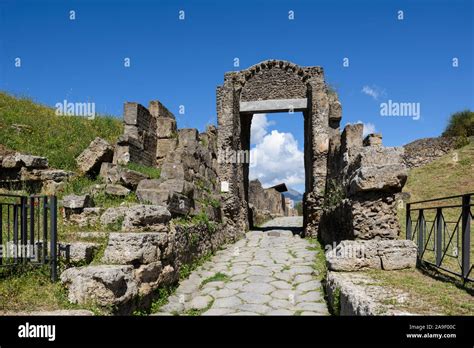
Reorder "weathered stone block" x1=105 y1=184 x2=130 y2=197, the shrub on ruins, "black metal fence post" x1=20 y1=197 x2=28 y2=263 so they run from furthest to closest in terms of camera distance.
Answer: the shrub on ruins → "weathered stone block" x1=105 y1=184 x2=130 y2=197 → "black metal fence post" x1=20 y1=197 x2=28 y2=263

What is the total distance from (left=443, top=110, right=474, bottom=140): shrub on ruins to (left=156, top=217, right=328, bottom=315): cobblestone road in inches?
1089

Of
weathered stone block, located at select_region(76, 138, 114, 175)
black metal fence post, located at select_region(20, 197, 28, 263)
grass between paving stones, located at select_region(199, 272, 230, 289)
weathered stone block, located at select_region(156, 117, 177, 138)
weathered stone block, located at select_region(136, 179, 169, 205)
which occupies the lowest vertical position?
grass between paving stones, located at select_region(199, 272, 230, 289)

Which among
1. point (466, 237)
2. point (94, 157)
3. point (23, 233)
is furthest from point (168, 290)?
point (94, 157)

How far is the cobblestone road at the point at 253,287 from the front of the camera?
16.6 ft

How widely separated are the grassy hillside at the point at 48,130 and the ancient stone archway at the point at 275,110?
444 cm

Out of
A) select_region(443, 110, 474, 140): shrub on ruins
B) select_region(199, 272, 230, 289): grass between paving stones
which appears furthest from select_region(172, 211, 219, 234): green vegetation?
select_region(443, 110, 474, 140): shrub on ruins

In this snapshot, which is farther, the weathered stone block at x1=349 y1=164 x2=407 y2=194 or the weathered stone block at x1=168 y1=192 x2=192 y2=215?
the weathered stone block at x1=168 y1=192 x2=192 y2=215

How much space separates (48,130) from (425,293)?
40.8 ft

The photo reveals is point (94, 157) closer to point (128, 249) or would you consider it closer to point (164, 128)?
point (164, 128)

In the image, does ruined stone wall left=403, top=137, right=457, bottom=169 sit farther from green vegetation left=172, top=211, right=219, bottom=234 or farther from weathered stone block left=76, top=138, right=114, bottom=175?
weathered stone block left=76, top=138, right=114, bottom=175

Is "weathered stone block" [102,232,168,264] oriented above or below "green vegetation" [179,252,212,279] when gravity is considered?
above

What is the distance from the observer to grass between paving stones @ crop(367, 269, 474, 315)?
3436mm

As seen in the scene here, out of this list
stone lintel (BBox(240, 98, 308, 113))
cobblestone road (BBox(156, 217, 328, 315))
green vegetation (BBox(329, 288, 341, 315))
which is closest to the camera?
green vegetation (BBox(329, 288, 341, 315))
